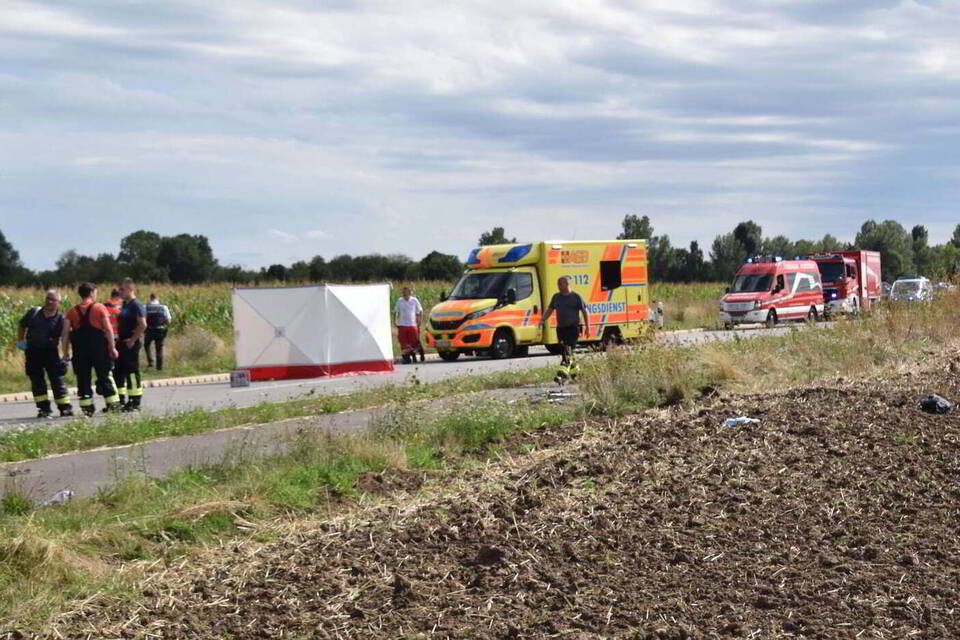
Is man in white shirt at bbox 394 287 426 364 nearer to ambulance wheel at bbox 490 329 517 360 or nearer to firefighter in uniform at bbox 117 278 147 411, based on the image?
ambulance wheel at bbox 490 329 517 360

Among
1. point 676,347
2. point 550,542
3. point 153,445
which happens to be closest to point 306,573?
point 550,542

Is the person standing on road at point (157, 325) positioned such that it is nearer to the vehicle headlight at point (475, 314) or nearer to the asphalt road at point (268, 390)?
the asphalt road at point (268, 390)

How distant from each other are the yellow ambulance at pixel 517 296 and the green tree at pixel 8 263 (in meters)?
48.1

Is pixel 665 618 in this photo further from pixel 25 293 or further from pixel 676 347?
pixel 25 293

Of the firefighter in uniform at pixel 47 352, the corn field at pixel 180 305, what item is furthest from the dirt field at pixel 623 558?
the corn field at pixel 180 305

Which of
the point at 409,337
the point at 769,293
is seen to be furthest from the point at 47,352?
the point at 769,293

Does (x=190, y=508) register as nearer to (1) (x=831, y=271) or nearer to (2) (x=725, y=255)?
(1) (x=831, y=271)

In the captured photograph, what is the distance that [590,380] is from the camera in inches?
511

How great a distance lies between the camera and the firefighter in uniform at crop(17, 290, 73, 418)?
16156 millimetres

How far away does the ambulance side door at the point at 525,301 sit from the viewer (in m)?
25.9

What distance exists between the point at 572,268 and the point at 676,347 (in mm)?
12433

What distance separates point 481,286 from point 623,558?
19.9 meters

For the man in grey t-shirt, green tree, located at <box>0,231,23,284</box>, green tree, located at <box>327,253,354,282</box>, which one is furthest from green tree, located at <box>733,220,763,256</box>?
the man in grey t-shirt

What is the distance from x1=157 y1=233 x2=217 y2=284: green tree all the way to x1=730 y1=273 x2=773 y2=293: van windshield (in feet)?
155
